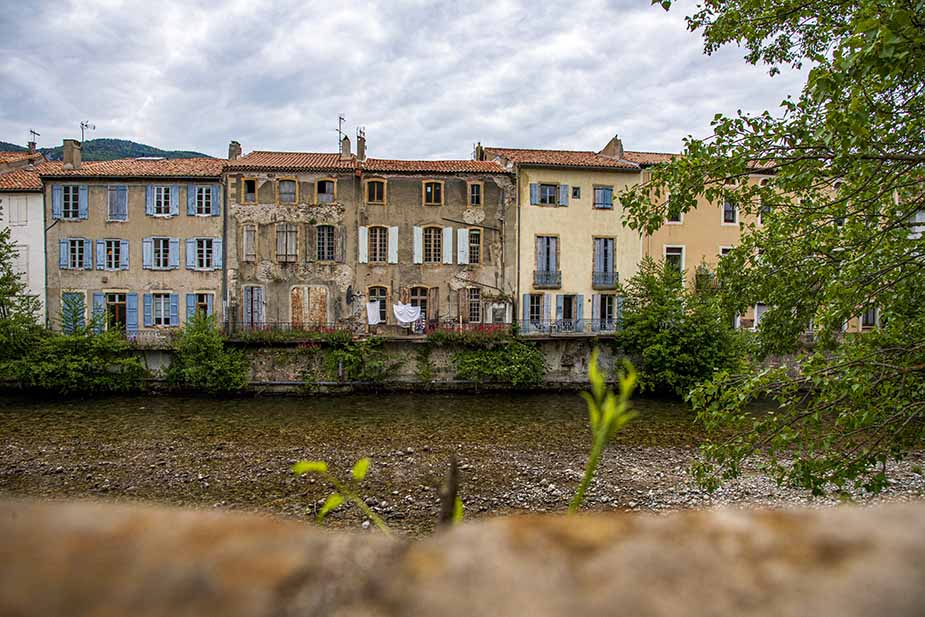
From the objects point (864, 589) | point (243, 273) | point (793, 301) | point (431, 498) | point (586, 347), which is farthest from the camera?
point (243, 273)

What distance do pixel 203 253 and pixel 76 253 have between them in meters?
5.68

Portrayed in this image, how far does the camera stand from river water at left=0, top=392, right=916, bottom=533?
10.5 m

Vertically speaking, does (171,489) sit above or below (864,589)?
below

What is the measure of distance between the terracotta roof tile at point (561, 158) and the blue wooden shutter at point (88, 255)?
63.1ft

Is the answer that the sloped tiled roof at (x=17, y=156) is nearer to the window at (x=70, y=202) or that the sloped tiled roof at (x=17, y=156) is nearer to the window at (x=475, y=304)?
the window at (x=70, y=202)

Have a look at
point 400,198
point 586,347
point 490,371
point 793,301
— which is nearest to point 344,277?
point 400,198

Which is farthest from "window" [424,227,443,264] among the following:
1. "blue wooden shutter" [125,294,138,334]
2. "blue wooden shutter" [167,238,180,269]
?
"blue wooden shutter" [125,294,138,334]

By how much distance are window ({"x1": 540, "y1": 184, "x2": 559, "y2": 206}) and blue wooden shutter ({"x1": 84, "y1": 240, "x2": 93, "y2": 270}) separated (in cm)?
2081

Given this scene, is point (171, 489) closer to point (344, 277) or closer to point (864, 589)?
point (864, 589)

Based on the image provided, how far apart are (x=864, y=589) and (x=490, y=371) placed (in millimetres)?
20432

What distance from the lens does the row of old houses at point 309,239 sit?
79.8 ft

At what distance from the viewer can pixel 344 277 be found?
2459 cm

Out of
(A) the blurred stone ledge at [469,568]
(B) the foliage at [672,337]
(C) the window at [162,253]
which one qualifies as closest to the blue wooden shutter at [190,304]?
(C) the window at [162,253]

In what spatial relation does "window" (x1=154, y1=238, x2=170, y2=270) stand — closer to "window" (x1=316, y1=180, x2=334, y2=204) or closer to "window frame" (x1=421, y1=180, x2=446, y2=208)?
"window" (x1=316, y1=180, x2=334, y2=204)
